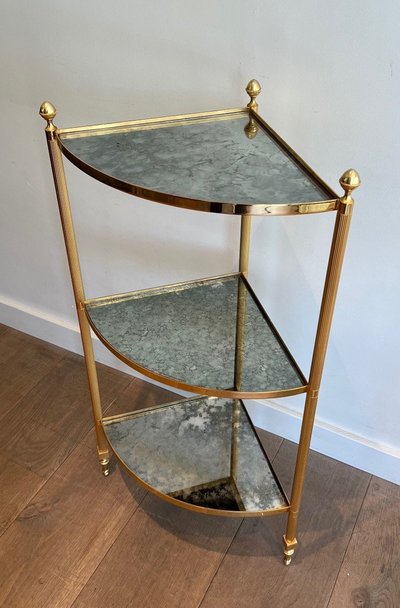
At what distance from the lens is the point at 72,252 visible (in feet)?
3.53

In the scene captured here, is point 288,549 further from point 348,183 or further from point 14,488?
point 348,183

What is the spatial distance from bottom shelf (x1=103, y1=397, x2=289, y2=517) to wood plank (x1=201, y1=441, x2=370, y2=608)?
0.14 metres

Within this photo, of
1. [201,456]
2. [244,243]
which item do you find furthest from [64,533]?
[244,243]

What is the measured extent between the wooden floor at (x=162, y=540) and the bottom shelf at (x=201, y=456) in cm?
13

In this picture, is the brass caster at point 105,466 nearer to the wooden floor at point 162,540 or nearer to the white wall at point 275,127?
the wooden floor at point 162,540

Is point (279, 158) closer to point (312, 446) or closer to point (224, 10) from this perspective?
point (224, 10)

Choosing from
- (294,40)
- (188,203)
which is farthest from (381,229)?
(188,203)

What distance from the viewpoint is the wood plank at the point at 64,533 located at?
1.21 m

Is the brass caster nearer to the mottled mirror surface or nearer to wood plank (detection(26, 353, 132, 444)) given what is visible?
wood plank (detection(26, 353, 132, 444))

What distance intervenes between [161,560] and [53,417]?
51 centimetres

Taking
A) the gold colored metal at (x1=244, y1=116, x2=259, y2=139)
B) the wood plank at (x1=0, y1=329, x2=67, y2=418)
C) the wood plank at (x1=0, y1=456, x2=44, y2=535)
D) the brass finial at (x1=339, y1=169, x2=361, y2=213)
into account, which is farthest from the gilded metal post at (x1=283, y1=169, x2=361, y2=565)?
the wood plank at (x1=0, y1=329, x2=67, y2=418)

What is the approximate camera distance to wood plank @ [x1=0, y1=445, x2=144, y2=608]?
3.96 feet

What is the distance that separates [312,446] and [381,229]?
2.09 ft

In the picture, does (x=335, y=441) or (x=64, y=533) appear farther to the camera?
(x=335, y=441)
